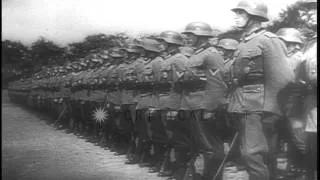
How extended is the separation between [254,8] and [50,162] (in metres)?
2.52

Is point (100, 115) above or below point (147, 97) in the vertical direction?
below

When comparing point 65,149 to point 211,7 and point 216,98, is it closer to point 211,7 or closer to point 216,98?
point 216,98

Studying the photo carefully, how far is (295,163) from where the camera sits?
3.91 metres

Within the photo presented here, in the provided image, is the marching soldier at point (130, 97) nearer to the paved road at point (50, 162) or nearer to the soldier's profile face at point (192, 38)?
the paved road at point (50, 162)

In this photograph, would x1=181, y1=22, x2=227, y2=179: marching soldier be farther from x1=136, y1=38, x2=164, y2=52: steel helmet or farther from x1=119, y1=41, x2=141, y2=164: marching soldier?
x1=119, y1=41, x2=141, y2=164: marching soldier

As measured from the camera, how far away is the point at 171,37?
4.68 m

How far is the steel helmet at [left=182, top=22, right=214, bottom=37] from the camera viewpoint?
161 inches

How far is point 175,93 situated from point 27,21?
4.61 feet

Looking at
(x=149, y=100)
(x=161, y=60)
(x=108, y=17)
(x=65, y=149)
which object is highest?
(x=108, y=17)

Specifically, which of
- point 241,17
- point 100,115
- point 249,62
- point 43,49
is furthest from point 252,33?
point 100,115

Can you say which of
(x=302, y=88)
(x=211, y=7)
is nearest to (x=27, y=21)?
(x=211, y=7)

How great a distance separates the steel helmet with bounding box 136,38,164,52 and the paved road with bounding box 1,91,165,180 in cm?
122

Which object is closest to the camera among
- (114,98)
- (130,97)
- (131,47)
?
(131,47)

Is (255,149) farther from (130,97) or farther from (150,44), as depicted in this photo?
(130,97)
